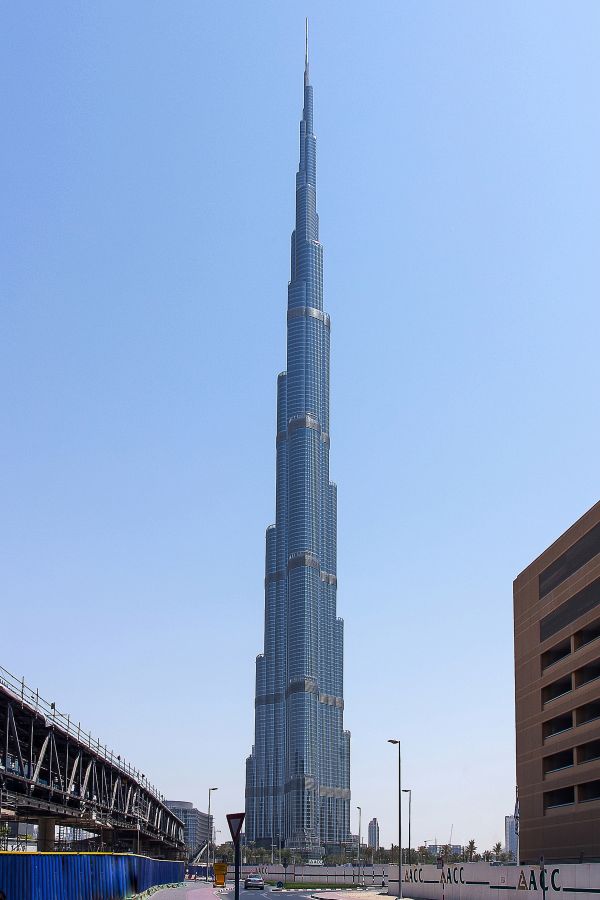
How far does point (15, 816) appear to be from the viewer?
61438mm

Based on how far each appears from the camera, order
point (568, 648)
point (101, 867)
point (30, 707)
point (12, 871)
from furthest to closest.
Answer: point (568, 648) → point (30, 707) → point (101, 867) → point (12, 871)

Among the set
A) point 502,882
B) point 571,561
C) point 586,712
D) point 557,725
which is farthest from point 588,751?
point 502,882

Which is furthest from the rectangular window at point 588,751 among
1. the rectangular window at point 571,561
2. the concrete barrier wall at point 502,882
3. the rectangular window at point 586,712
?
the rectangular window at point 571,561

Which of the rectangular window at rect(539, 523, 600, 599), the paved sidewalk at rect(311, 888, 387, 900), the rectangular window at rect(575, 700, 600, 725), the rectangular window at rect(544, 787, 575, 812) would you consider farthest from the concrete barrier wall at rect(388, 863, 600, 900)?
the rectangular window at rect(539, 523, 600, 599)

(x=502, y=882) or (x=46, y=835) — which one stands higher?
(x=46, y=835)

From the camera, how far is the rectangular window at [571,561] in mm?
79312

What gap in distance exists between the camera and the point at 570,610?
84.1m

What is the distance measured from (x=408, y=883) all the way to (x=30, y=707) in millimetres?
60458

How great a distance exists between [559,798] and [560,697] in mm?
8868

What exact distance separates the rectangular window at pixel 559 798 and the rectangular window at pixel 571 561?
1573 cm

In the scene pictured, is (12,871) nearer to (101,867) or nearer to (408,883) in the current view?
(101,867)

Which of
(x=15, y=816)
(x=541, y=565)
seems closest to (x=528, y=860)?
(x=541, y=565)

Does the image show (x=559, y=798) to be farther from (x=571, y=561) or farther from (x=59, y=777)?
(x=59, y=777)

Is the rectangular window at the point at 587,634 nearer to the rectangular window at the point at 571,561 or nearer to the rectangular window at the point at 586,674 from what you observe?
the rectangular window at the point at 586,674
